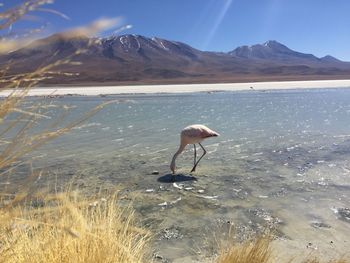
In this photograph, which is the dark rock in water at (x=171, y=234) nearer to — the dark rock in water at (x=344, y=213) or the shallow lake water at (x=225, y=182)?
the shallow lake water at (x=225, y=182)

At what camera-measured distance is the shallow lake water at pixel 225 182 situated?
516 centimetres

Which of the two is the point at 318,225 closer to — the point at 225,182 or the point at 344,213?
the point at 344,213

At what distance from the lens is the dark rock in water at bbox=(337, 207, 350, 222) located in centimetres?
573

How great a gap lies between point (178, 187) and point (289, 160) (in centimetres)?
336

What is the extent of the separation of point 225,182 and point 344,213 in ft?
7.55

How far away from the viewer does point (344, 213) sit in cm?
590

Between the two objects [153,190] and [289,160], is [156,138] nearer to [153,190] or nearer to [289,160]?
[289,160]

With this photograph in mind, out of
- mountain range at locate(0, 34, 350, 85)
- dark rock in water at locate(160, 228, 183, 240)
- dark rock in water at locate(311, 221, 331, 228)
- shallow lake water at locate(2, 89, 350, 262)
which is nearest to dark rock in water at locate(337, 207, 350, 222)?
shallow lake water at locate(2, 89, 350, 262)

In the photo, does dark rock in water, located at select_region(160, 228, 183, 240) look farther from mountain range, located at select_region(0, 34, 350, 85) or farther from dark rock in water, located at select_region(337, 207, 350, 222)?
mountain range, located at select_region(0, 34, 350, 85)

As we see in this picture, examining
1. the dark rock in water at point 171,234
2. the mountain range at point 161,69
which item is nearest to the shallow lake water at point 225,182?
the dark rock in water at point 171,234

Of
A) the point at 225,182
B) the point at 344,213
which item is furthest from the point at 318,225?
the point at 225,182

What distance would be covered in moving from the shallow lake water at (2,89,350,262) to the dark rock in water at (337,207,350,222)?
0.04 feet

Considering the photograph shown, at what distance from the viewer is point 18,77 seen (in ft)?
5.42

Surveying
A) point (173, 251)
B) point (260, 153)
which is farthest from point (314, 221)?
point (260, 153)
